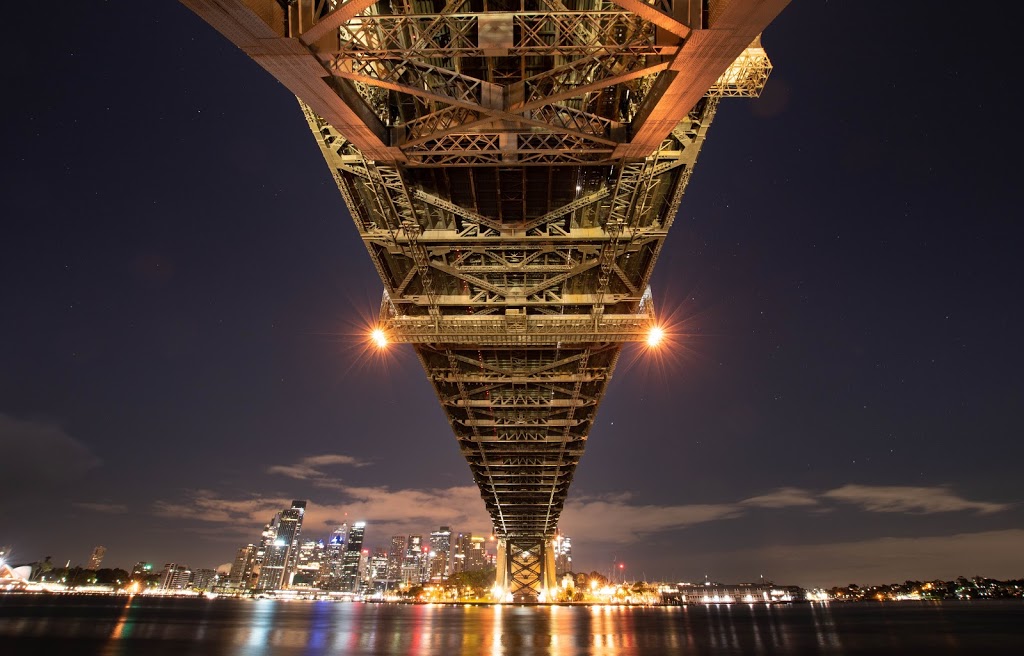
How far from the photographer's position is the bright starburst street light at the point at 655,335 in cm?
2038

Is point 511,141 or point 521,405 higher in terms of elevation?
point 521,405

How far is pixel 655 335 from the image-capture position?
67.2 feet

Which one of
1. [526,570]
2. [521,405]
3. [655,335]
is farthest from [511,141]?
[526,570]

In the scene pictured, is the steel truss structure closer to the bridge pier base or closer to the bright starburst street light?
the bright starburst street light

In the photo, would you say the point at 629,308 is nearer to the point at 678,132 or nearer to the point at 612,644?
the point at 678,132

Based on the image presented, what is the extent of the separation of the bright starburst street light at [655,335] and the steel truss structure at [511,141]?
0.26 metres

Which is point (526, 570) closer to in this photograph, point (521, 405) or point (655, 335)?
point (521, 405)

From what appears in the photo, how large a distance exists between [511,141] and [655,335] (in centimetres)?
1041

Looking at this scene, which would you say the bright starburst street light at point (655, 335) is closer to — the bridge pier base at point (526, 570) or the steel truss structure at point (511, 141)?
the steel truss structure at point (511, 141)

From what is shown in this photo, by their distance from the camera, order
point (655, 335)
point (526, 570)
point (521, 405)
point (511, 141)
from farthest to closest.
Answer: point (526, 570), point (521, 405), point (655, 335), point (511, 141)

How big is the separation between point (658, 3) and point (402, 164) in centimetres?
685

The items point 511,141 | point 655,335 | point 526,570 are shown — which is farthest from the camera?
point 526,570

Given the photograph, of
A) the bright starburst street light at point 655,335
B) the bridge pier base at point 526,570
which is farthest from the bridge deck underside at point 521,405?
the bridge pier base at point 526,570

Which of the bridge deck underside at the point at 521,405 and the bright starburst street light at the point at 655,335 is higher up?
the bridge deck underside at the point at 521,405
